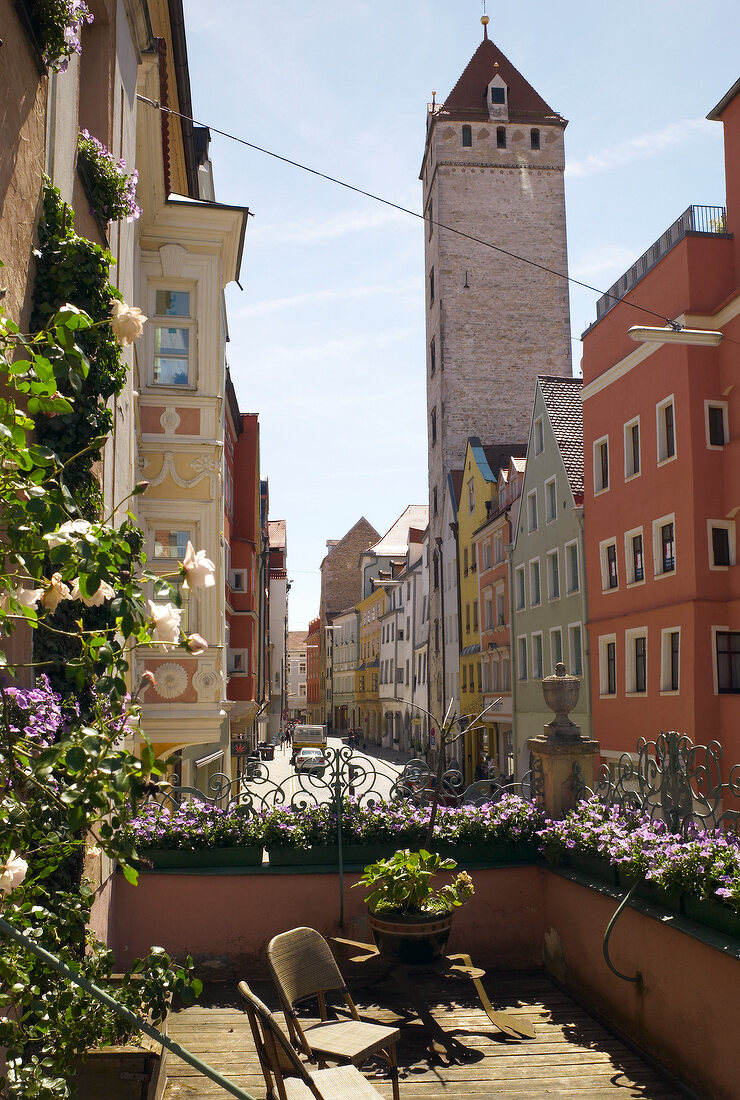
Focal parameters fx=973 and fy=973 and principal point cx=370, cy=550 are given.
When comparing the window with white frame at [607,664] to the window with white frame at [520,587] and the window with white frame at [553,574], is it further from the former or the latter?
the window with white frame at [520,587]

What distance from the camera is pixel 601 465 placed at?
89.7ft

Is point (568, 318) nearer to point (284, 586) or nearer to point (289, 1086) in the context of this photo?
point (284, 586)

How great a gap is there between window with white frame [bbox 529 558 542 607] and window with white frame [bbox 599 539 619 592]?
6242 millimetres

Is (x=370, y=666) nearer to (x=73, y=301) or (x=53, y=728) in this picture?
(x=73, y=301)

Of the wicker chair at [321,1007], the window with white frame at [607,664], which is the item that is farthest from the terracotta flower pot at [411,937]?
the window with white frame at [607,664]

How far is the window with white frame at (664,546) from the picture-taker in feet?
74.2

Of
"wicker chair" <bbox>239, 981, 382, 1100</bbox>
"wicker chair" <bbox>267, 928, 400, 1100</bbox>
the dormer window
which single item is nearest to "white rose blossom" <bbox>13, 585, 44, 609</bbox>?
"wicker chair" <bbox>239, 981, 382, 1100</bbox>

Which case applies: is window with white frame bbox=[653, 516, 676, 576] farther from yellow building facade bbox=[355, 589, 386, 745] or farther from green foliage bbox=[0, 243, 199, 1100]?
yellow building facade bbox=[355, 589, 386, 745]

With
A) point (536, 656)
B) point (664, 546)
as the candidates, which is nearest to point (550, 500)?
point (536, 656)

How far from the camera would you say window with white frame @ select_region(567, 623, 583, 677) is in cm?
2878

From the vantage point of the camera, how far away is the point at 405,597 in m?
67.9

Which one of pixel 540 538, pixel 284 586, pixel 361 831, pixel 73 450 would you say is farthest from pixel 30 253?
pixel 284 586

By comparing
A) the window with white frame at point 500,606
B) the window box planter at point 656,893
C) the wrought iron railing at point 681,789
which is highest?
the window with white frame at point 500,606

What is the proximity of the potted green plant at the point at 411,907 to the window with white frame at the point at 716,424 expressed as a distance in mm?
17051
